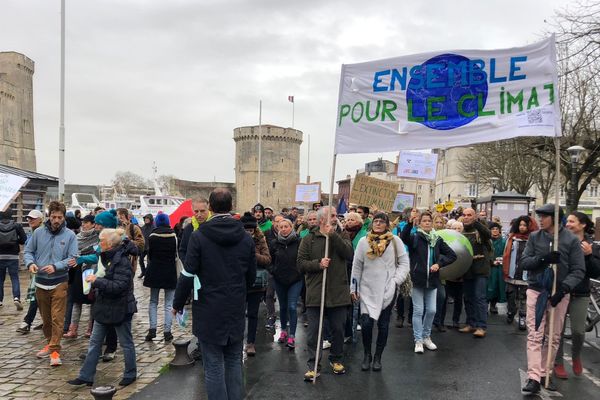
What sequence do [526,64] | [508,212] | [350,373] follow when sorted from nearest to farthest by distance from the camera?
1. [526,64]
2. [350,373]
3. [508,212]

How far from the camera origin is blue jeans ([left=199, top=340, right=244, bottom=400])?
3920 millimetres

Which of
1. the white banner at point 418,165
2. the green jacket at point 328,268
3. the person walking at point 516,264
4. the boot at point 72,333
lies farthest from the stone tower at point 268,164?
the green jacket at point 328,268

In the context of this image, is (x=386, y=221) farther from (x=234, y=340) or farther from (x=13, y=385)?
(x=13, y=385)

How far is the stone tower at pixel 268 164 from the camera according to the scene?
7081 centimetres

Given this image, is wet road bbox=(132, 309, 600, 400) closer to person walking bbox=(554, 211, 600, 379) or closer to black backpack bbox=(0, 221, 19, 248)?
person walking bbox=(554, 211, 600, 379)

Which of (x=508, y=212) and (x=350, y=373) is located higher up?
(x=508, y=212)

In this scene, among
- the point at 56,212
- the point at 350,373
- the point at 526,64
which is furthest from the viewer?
the point at 56,212

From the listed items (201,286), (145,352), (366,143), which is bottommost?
(145,352)

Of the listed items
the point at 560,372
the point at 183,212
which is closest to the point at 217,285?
the point at 560,372

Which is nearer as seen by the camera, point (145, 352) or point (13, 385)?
point (13, 385)

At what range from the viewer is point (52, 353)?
19.1 feet

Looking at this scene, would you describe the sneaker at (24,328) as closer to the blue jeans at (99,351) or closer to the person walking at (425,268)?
the blue jeans at (99,351)

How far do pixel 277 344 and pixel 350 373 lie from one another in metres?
1.53

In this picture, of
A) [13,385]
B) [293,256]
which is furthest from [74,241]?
[293,256]
